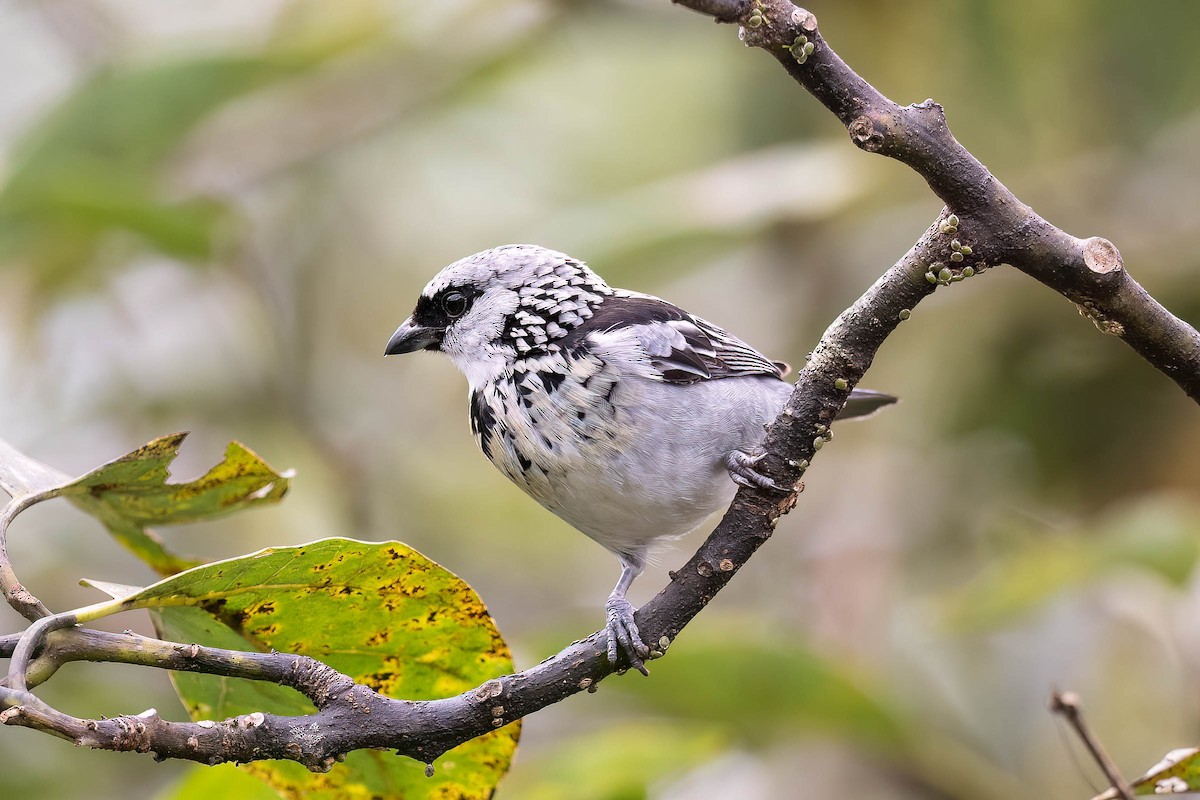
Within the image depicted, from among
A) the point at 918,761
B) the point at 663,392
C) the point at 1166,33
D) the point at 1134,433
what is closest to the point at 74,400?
the point at 663,392

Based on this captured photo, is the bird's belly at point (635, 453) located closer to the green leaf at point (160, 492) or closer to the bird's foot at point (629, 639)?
the bird's foot at point (629, 639)

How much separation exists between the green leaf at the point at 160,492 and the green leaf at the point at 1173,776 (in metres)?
1.56

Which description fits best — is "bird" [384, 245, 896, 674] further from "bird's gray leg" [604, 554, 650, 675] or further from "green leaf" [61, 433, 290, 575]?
"green leaf" [61, 433, 290, 575]

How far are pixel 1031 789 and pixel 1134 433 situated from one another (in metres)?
1.80

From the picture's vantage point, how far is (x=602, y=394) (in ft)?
9.62

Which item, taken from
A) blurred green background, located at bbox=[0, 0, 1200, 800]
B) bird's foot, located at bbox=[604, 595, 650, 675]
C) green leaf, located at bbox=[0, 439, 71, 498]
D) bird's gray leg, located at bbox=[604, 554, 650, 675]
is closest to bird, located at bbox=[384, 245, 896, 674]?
bird's gray leg, located at bbox=[604, 554, 650, 675]

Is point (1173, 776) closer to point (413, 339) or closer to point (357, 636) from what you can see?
point (357, 636)

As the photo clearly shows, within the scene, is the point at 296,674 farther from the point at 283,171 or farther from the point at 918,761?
the point at 283,171

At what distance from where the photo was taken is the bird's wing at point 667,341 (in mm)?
3059

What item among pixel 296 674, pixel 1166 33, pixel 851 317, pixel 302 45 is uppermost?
pixel 302 45

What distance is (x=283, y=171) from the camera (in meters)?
5.41

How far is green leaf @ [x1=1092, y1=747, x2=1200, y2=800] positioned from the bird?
3.12 ft

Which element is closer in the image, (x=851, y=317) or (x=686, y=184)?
(x=851, y=317)

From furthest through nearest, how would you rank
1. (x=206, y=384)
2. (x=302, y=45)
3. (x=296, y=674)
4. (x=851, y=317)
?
1. (x=206, y=384)
2. (x=302, y=45)
3. (x=851, y=317)
4. (x=296, y=674)
